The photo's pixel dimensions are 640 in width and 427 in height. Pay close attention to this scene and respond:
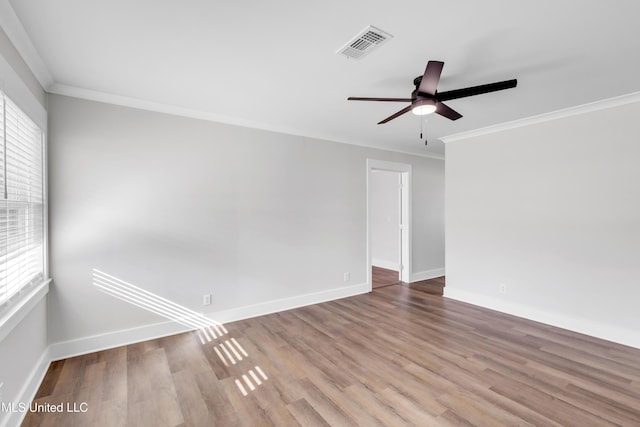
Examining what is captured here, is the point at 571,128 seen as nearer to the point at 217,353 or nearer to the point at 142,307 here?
the point at 217,353

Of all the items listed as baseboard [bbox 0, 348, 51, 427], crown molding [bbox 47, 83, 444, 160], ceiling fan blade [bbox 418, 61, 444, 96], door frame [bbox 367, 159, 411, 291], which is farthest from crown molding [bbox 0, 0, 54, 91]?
door frame [bbox 367, 159, 411, 291]

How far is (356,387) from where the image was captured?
224cm

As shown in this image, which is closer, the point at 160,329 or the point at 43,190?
the point at 43,190

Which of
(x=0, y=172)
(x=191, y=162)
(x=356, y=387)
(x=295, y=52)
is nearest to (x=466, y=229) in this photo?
(x=356, y=387)

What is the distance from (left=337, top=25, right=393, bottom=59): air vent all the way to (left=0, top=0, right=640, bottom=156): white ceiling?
5 cm

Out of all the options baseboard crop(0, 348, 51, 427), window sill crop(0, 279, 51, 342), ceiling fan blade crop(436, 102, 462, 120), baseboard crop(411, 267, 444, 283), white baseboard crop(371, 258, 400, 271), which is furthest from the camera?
white baseboard crop(371, 258, 400, 271)

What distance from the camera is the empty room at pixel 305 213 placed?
1.88 m

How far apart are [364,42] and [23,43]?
2.30 metres

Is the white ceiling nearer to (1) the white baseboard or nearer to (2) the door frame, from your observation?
(2) the door frame

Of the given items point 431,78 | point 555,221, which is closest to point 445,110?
point 431,78

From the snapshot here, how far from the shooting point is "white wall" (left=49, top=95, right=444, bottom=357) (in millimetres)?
2750

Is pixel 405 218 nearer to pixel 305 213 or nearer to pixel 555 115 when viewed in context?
pixel 305 213

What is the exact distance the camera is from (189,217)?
10.9 feet

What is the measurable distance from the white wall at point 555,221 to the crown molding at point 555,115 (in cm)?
5
